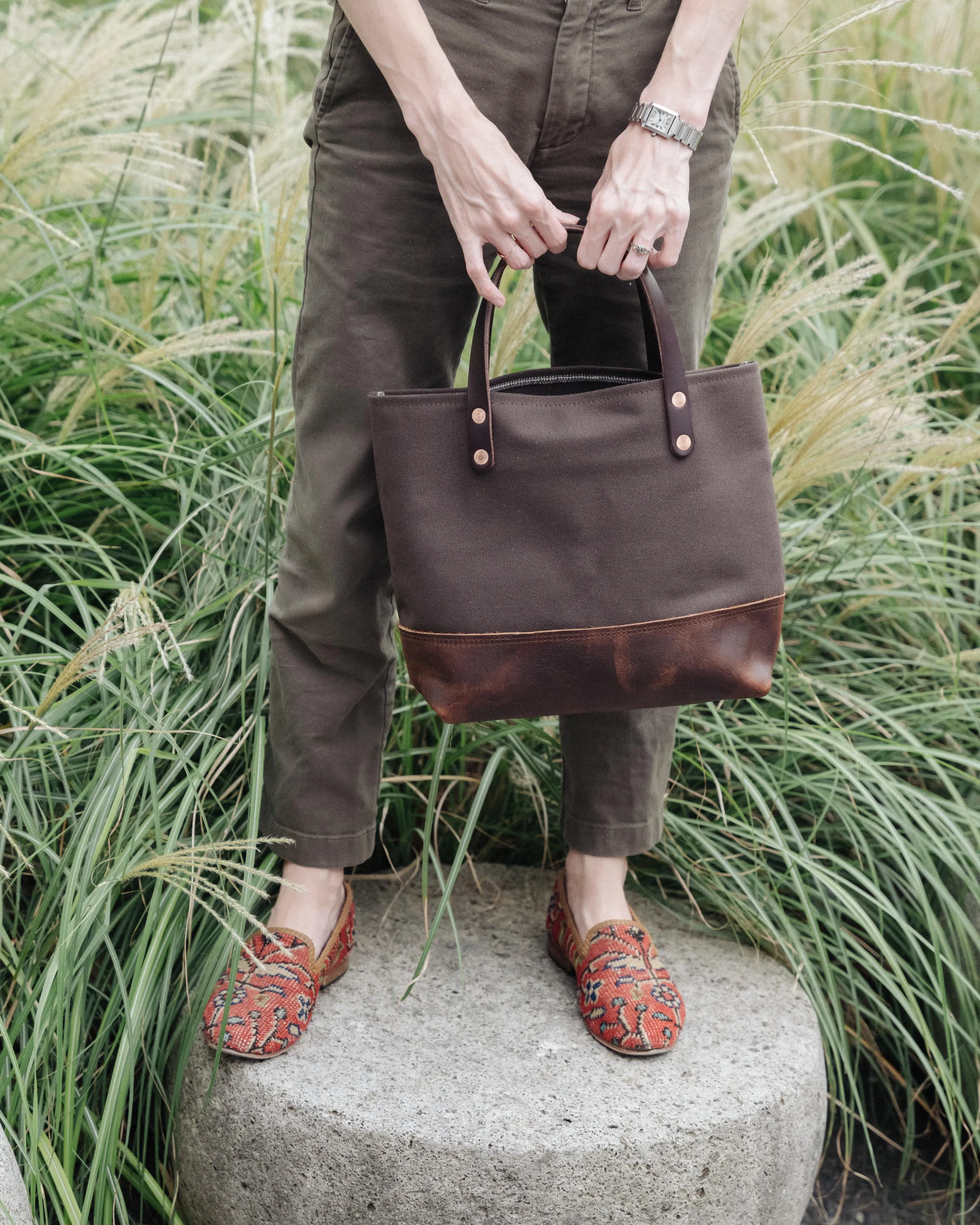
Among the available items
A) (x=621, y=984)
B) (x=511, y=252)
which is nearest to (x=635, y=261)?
(x=511, y=252)

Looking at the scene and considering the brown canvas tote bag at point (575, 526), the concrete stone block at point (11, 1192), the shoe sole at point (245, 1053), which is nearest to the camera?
the concrete stone block at point (11, 1192)

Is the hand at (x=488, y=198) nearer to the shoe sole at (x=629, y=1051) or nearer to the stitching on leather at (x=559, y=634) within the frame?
the stitching on leather at (x=559, y=634)

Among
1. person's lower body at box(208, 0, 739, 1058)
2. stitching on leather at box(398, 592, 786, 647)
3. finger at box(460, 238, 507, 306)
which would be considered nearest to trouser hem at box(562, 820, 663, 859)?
person's lower body at box(208, 0, 739, 1058)

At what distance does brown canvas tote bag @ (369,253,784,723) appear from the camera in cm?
116

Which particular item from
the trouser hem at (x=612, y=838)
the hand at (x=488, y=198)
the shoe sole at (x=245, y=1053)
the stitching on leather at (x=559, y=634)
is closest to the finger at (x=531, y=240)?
the hand at (x=488, y=198)

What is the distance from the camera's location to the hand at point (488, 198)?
1.08 meters

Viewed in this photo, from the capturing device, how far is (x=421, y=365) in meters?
1.26

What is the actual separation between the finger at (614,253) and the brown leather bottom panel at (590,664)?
37 cm

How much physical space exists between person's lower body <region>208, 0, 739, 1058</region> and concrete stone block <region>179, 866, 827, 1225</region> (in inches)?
6.0

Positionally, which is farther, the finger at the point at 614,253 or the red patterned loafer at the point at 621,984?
the red patterned loafer at the point at 621,984

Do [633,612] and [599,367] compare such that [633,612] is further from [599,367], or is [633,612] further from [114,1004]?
[114,1004]

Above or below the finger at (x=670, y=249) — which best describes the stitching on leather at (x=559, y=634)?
below

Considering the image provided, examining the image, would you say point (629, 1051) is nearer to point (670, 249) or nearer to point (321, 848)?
point (321, 848)

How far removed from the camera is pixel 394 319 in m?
1.22
